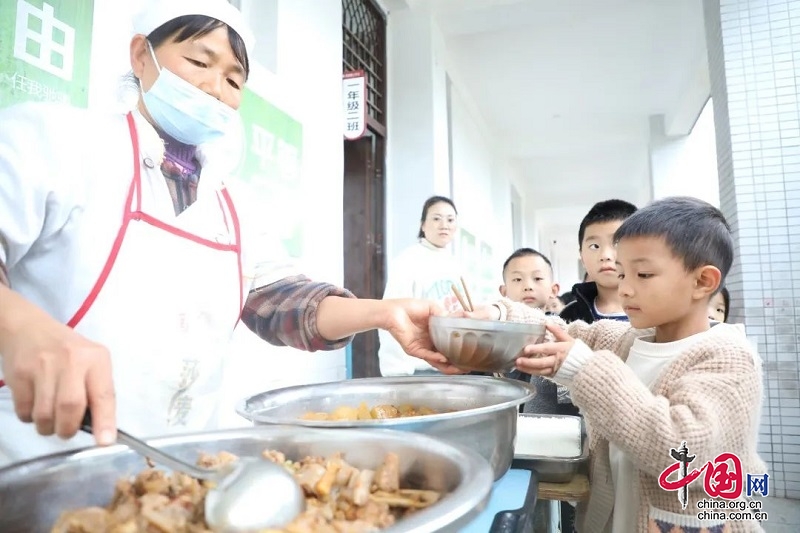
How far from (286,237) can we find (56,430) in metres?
1.87

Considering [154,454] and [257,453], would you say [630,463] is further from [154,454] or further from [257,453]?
[154,454]

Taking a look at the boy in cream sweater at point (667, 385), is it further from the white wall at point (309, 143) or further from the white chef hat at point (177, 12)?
the white wall at point (309, 143)

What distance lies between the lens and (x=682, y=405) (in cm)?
99

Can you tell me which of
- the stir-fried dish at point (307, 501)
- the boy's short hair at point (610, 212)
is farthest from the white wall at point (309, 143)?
the boy's short hair at point (610, 212)

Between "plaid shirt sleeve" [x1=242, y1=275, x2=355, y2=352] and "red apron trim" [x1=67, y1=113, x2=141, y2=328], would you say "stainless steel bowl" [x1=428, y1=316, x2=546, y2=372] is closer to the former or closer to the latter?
"plaid shirt sleeve" [x1=242, y1=275, x2=355, y2=352]

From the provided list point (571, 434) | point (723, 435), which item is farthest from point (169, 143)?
point (723, 435)

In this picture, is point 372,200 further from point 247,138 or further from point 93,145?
point 93,145

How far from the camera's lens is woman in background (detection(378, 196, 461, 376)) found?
324cm

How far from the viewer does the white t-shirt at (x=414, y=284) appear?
3.23 meters

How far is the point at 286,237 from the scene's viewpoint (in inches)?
93.7

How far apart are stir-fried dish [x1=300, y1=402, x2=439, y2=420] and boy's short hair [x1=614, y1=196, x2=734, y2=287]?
0.70 m

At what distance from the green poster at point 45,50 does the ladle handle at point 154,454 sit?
90cm

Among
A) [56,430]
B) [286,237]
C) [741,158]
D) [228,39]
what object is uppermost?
[741,158]

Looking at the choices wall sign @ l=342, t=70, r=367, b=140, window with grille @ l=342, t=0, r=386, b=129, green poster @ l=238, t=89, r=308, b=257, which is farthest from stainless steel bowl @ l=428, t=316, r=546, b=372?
window with grille @ l=342, t=0, r=386, b=129
